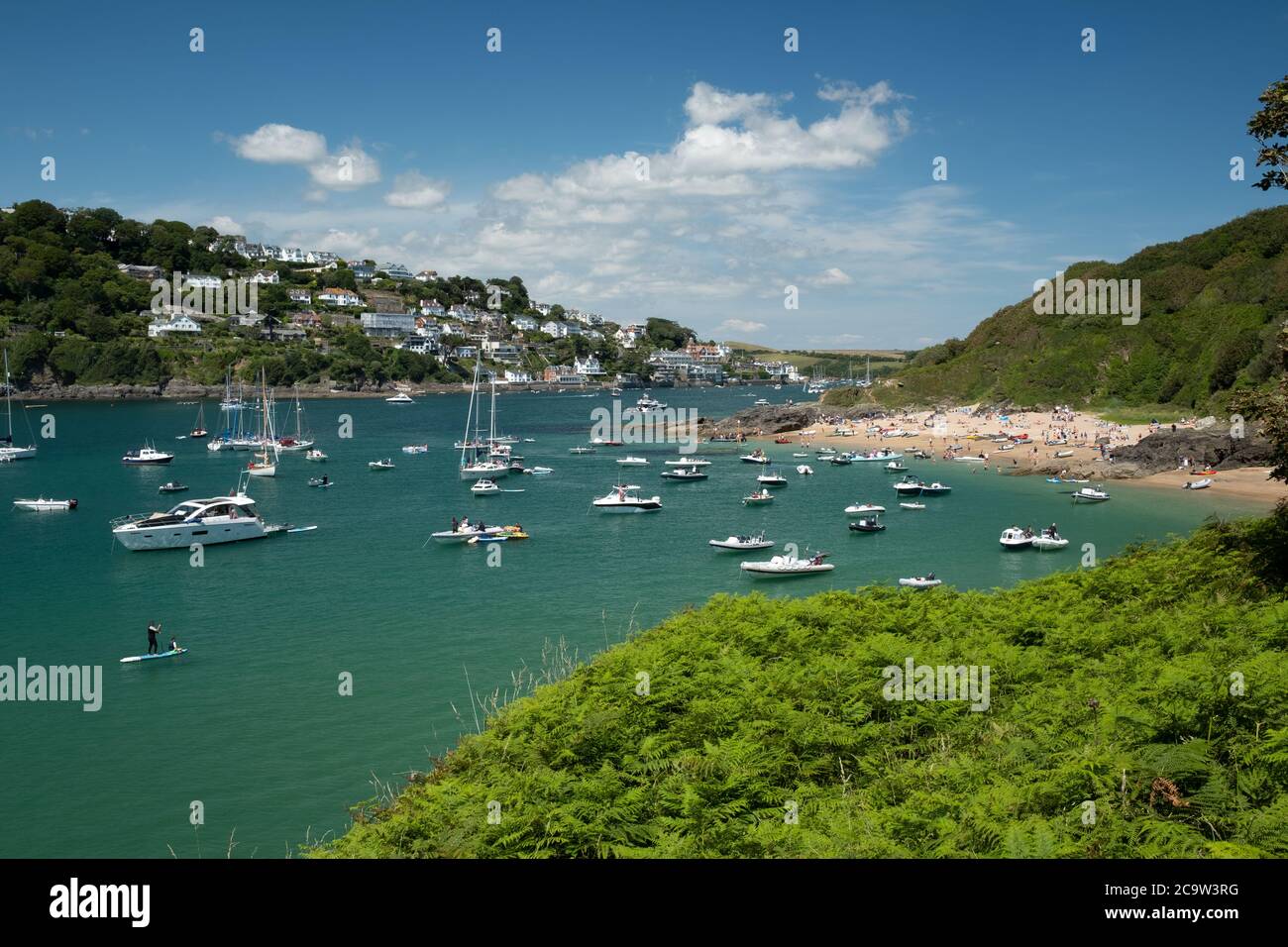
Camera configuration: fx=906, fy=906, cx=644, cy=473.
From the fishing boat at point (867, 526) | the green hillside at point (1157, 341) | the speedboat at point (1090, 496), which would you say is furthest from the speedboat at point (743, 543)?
the green hillside at point (1157, 341)

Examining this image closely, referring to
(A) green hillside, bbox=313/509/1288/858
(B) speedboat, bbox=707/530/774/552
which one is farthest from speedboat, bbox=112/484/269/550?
(A) green hillside, bbox=313/509/1288/858

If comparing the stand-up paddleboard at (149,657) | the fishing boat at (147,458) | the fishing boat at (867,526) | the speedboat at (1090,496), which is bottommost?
the stand-up paddleboard at (149,657)

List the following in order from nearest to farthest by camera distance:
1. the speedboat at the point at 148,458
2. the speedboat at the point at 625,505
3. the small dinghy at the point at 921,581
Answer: the small dinghy at the point at 921,581 < the speedboat at the point at 625,505 < the speedboat at the point at 148,458

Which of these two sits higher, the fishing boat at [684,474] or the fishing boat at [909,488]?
the fishing boat at [684,474]

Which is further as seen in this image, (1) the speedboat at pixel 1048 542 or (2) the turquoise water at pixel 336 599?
(1) the speedboat at pixel 1048 542

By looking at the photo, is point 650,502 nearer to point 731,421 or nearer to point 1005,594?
point 1005,594

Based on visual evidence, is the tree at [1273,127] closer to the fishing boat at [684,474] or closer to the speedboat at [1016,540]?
the speedboat at [1016,540]

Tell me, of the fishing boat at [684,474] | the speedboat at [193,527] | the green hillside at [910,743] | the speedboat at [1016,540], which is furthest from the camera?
the fishing boat at [684,474]

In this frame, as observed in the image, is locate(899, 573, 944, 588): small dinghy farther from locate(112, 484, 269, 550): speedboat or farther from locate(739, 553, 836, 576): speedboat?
locate(112, 484, 269, 550): speedboat
